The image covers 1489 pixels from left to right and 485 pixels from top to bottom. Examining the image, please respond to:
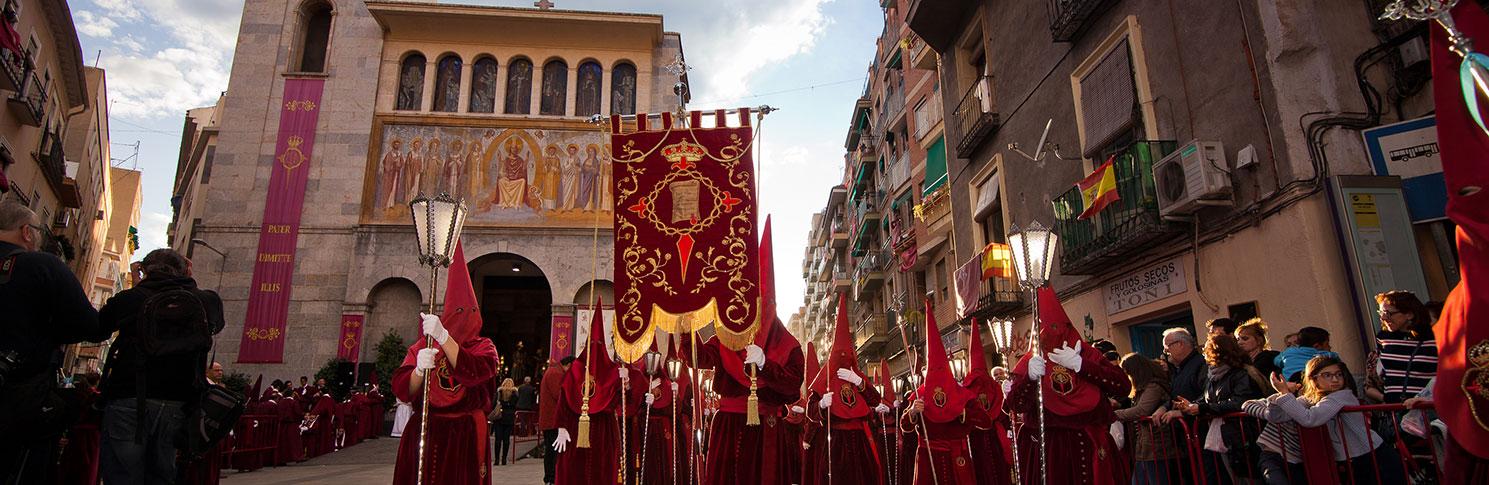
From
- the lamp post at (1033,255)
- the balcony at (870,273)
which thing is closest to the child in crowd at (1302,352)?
the lamp post at (1033,255)

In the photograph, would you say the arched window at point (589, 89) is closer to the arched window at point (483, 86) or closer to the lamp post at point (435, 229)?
the arched window at point (483, 86)

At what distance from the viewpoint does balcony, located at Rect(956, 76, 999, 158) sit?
49.3ft

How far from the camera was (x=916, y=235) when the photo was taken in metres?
21.2

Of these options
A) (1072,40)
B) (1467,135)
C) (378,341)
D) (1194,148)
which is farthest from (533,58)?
(1467,135)

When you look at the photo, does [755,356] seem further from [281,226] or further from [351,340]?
[281,226]

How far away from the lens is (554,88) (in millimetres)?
24219

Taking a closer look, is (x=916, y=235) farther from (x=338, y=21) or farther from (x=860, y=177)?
(x=338, y=21)

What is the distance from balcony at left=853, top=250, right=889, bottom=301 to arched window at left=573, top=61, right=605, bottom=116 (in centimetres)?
1082

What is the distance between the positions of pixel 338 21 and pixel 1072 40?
71.5 feet

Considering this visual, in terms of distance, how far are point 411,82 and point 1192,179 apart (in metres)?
21.9

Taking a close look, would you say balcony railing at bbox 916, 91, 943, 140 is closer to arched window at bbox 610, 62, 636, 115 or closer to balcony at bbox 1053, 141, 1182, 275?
balcony at bbox 1053, 141, 1182, 275

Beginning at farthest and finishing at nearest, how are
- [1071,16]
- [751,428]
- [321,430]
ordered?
[321,430] < [1071,16] < [751,428]

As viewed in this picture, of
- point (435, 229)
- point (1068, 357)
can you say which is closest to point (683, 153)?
point (435, 229)

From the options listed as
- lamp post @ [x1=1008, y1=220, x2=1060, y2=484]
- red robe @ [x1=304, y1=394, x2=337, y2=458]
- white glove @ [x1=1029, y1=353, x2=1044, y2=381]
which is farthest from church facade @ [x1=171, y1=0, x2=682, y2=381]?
white glove @ [x1=1029, y1=353, x2=1044, y2=381]
